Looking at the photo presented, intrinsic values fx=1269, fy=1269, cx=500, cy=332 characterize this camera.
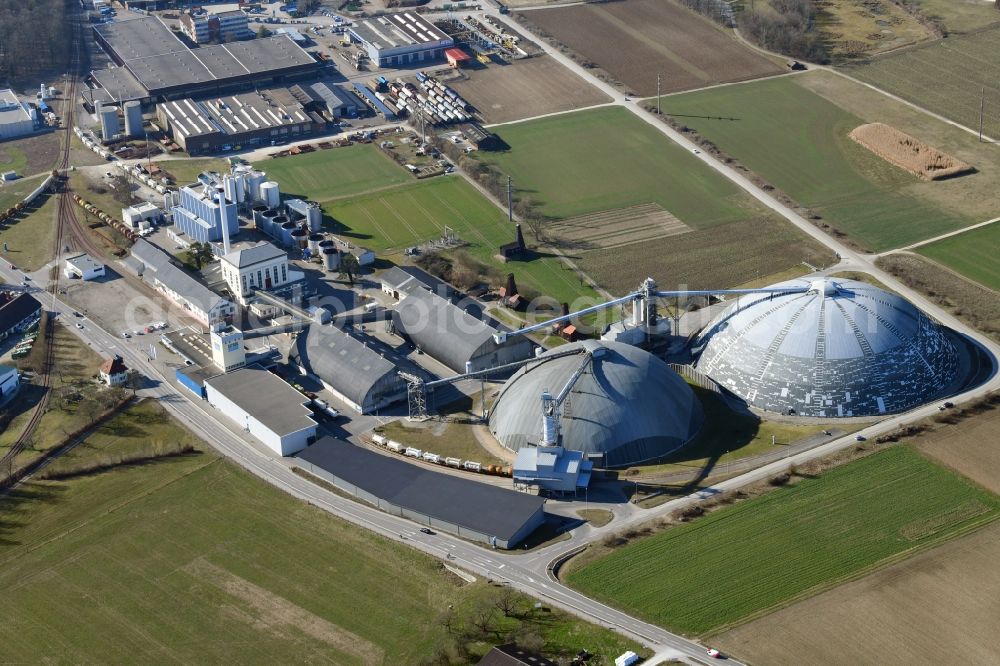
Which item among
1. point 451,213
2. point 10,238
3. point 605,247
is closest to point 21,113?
point 10,238

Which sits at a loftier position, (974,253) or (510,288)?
(510,288)

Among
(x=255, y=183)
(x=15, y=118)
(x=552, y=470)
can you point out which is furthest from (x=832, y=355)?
(x=15, y=118)

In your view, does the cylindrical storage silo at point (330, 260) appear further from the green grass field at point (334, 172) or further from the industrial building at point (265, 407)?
the industrial building at point (265, 407)

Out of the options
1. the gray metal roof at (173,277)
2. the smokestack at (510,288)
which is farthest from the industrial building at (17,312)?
the smokestack at (510,288)

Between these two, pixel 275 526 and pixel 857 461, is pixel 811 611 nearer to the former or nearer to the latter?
pixel 857 461

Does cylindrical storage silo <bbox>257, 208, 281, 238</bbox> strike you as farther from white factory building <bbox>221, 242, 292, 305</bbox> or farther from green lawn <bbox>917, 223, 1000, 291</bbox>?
green lawn <bbox>917, 223, 1000, 291</bbox>

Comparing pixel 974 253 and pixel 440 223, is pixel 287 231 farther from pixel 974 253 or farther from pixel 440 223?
pixel 974 253
